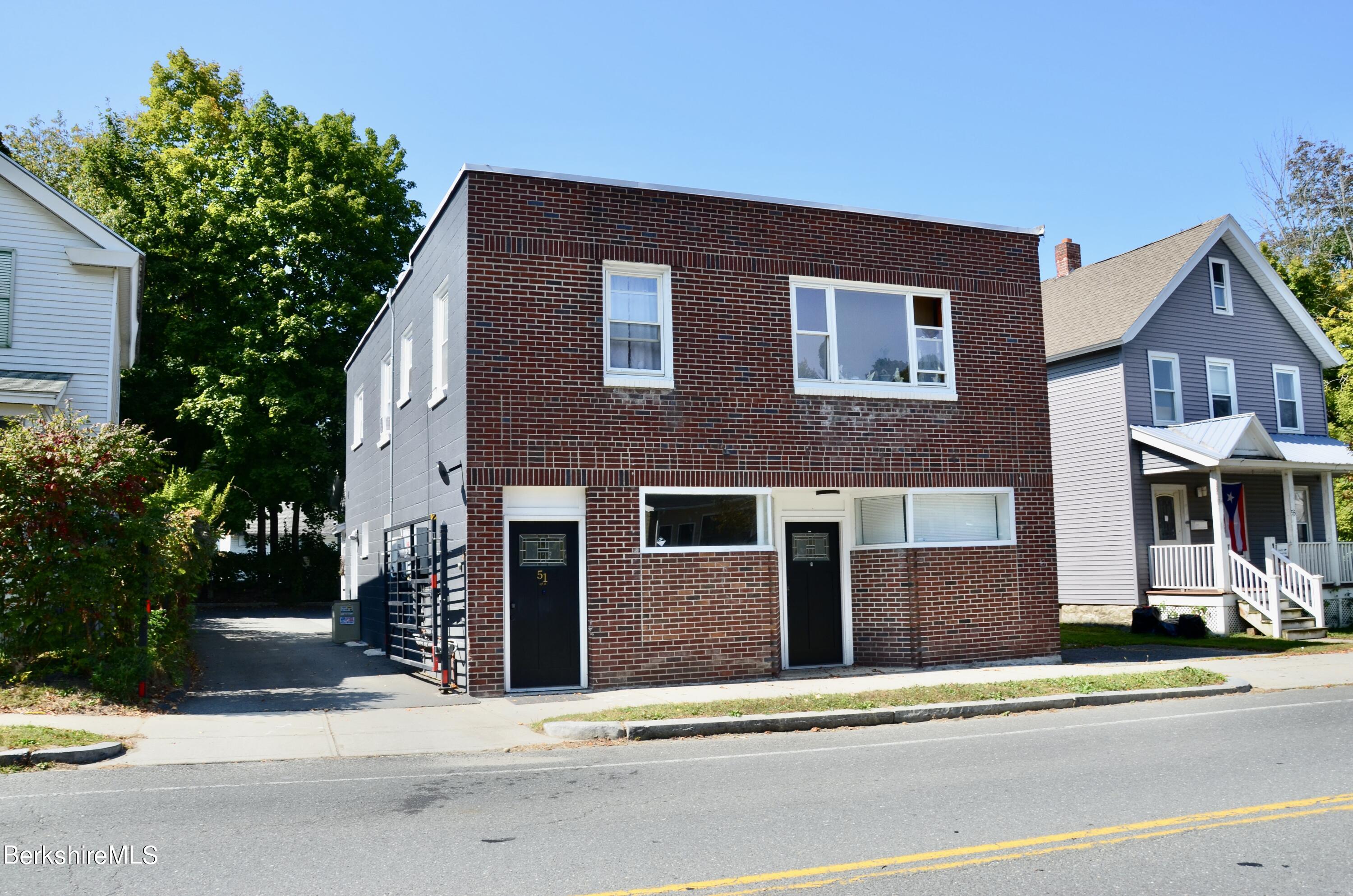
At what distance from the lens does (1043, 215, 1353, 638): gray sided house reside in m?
22.6

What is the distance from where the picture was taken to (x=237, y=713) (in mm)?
11914

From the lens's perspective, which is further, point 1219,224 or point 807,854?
point 1219,224

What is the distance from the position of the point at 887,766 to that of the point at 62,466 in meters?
9.97

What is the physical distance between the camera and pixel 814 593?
1598 cm

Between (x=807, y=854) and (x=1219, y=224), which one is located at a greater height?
(x=1219, y=224)

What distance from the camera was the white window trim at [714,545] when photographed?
14242 millimetres

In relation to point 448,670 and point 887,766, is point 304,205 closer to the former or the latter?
Answer: point 448,670

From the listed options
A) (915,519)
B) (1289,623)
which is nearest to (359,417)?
(915,519)

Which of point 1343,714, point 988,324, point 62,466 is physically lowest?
point 1343,714

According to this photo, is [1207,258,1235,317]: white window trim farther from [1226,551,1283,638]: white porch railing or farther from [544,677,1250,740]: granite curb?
[544,677,1250,740]: granite curb

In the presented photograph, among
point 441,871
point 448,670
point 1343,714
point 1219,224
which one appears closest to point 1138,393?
point 1219,224

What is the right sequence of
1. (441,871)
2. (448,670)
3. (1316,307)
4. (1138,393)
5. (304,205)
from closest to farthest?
(441,871)
(448,670)
(1138,393)
(304,205)
(1316,307)

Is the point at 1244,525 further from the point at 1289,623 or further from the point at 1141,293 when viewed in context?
the point at 1141,293

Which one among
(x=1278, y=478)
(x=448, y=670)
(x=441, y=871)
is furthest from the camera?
(x=1278, y=478)
